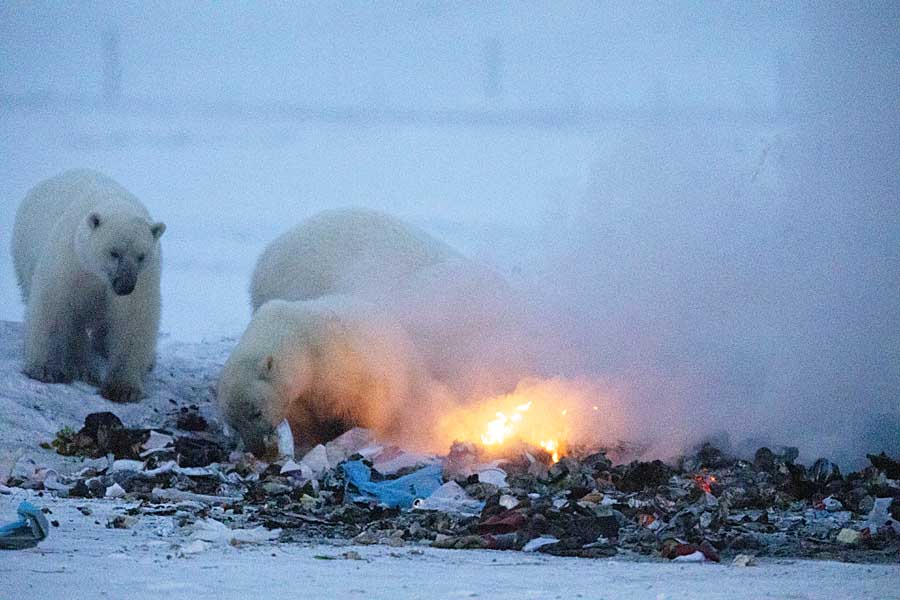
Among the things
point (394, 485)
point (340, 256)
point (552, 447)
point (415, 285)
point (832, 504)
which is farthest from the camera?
point (340, 256)

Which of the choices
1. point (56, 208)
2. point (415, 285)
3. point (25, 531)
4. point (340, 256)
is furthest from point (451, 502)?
point (56, 208)

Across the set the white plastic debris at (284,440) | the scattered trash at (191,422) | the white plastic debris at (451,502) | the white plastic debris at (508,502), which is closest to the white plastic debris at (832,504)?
the white plastic debris at (508,502)

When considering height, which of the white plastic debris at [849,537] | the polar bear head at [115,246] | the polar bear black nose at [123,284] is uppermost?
the polar bear head at [115,246]

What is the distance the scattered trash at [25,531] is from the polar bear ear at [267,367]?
285 cm

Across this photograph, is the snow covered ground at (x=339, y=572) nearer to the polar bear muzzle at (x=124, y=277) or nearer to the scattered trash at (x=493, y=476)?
the scattered trash at (x=493, y=476)

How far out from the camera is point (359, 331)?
7.19 meters

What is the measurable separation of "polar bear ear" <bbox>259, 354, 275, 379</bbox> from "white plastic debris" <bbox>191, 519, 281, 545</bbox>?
2274 mm

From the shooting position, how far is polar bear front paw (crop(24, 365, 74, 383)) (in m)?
7.17

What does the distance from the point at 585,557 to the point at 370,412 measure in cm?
311

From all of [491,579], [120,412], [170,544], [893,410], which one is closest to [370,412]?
[120,412]

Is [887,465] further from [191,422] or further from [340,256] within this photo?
[340,256]

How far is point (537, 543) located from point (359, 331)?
3097 mm

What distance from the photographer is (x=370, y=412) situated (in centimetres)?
710

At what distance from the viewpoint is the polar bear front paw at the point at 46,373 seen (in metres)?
7.17
